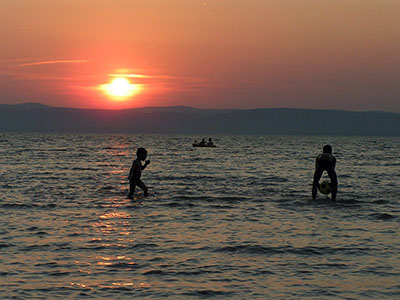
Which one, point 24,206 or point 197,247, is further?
point 24,206

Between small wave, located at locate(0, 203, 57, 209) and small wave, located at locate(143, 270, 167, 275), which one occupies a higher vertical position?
small wave, located at locate(143, 270, 167, 275)

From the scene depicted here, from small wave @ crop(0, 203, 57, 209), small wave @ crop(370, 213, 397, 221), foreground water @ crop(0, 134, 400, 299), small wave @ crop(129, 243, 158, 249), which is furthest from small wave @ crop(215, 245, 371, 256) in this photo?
small wave @ crop(0, 203, 57, 209)

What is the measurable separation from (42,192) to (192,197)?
587cm

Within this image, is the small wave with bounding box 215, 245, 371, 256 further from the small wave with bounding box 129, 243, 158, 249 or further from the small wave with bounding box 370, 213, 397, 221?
the small wave with bounding box 370, 213, 397, 221

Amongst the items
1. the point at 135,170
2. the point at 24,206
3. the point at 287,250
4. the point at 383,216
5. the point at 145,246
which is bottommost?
the point at 24,206

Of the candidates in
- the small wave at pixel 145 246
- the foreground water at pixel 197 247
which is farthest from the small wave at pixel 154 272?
the small wave at pixel 145 246

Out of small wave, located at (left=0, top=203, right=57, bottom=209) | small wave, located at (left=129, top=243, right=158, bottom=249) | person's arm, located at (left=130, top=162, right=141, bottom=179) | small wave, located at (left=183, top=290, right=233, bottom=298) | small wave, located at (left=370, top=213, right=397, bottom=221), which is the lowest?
small wave, located at (left=0, top=203, right=57, bottom=209)

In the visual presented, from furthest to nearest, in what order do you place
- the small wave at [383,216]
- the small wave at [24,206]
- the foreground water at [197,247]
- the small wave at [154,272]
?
the small wave at [24,206] < the small wave at [383,216] < the small wave at [154,272] < the foreground water at [197,247]

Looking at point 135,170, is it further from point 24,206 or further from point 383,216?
point 383,216

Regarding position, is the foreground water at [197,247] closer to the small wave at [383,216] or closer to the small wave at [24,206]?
the small wave at [24,206]

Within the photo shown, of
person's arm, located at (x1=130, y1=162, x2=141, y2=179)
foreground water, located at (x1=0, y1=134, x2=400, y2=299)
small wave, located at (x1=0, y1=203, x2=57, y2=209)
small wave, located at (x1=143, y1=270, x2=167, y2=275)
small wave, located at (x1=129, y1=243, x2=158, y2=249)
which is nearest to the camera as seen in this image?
foreground water, located at (x1=0, y1=134, x2=400, y2=299)

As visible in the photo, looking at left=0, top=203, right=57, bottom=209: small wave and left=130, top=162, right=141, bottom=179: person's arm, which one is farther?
left=130, top=162, right=141, bottom=179: person's arm

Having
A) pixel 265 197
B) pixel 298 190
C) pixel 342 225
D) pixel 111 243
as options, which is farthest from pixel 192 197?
pixel 111 243

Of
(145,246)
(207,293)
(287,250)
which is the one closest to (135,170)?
(145,246)
